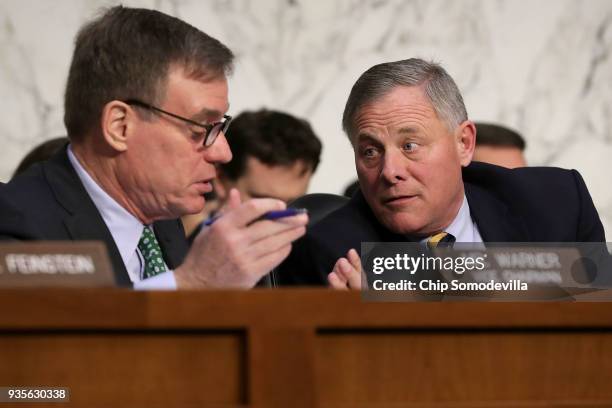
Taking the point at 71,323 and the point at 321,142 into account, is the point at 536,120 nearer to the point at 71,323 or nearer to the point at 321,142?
the point at 321,142

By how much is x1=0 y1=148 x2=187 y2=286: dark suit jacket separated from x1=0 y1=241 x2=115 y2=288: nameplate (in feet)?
1.86

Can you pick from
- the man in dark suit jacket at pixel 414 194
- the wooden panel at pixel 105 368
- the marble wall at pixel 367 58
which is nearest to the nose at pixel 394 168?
the man in dark suit jacket at pixel 414 194

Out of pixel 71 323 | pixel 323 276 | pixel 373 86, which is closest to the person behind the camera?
pixel 71 323

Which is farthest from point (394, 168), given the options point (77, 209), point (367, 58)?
point (367, 58)

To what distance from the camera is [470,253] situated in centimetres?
152

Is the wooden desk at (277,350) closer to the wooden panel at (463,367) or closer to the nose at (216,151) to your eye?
the wooden panel at (463,367)

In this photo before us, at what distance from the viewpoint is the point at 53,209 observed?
2.10 m

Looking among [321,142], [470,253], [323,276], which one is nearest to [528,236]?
[323,276]

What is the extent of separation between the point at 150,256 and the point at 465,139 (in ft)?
2.55

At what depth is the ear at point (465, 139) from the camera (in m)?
2.46

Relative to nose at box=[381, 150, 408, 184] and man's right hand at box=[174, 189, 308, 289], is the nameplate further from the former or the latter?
nose at box=[381, 150, 408, 184]

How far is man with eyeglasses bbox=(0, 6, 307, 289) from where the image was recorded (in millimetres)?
2188

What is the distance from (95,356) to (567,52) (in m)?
3.55

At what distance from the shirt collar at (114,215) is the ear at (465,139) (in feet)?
2.54
